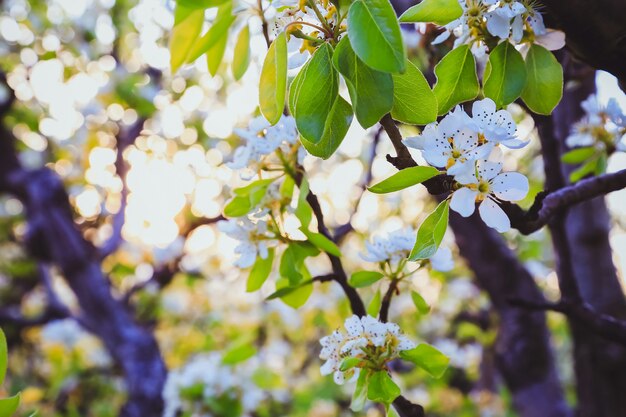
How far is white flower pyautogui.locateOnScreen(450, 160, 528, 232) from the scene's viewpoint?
448 mm

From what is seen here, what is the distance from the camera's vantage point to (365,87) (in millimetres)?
420

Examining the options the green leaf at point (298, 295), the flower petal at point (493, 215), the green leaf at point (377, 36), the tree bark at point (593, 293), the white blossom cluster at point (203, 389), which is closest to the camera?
the green leaf at point (377, 36)

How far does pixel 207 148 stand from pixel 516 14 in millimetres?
2708

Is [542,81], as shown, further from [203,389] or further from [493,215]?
[203,389]

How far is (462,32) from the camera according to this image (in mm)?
543

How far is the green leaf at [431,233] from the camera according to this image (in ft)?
1.48

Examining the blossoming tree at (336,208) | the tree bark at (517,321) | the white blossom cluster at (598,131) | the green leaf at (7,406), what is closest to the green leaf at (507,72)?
the blossoming tree at (336,208)

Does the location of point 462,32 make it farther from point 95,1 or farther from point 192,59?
point 95,1

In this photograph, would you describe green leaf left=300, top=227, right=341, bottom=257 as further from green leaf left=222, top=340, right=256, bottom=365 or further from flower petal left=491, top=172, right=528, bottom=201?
green leaf left=222, top=340, right=256, bottom=365

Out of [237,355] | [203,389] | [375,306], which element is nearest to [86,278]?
[203,389]

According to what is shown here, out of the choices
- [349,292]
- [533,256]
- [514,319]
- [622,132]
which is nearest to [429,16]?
[349,292]

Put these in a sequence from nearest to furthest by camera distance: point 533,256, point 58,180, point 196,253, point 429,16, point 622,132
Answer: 1. point 429,16
2. point 622,132
3. point 533,256
4. point 58,180
5. point 196,253

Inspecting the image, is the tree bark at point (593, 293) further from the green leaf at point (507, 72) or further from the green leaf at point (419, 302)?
the green leaf at point (507, 72)

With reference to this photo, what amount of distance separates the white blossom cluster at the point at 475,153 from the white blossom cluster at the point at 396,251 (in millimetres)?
194
